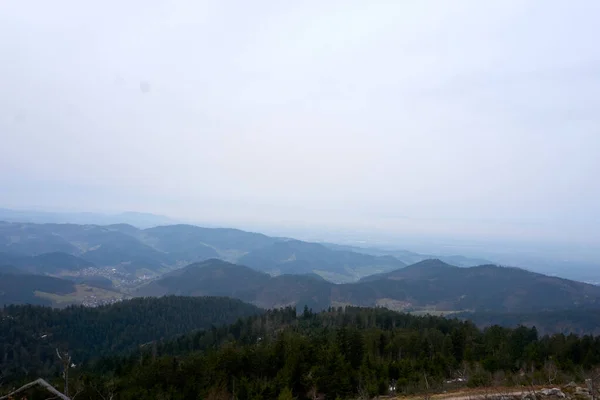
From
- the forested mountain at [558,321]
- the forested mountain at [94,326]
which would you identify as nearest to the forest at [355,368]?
the forested mountain at [94,326]

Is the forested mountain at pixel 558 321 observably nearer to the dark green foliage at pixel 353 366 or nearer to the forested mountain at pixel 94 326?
the dark green foliage at pixel 353 366

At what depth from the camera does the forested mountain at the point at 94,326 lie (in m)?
96.2

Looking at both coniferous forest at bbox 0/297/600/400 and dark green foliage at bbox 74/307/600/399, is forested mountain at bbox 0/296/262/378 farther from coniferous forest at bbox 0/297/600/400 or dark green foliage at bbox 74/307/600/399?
dark green foliage at bbox 74/307/600/399

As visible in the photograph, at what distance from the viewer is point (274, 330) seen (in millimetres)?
81562

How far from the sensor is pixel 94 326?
393 ft

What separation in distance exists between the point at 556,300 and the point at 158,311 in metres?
197

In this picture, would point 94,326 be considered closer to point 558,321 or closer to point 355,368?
point 355,368

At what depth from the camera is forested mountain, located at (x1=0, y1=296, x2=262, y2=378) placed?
96.2m

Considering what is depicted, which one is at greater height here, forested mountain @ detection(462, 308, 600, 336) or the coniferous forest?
the coniferous forest

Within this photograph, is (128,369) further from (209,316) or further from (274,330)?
(209,316)

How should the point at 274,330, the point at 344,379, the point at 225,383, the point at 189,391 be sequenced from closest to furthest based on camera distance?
the point at 344,379 < the point at 225,383 < the point at 189,391 < the point at 274,330

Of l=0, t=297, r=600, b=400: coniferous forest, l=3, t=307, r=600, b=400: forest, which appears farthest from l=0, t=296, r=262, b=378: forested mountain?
l=3, t=307, r=600, b=400: forest

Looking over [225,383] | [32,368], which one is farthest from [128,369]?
[32,368]

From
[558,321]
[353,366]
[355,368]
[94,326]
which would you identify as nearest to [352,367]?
[355,368]
